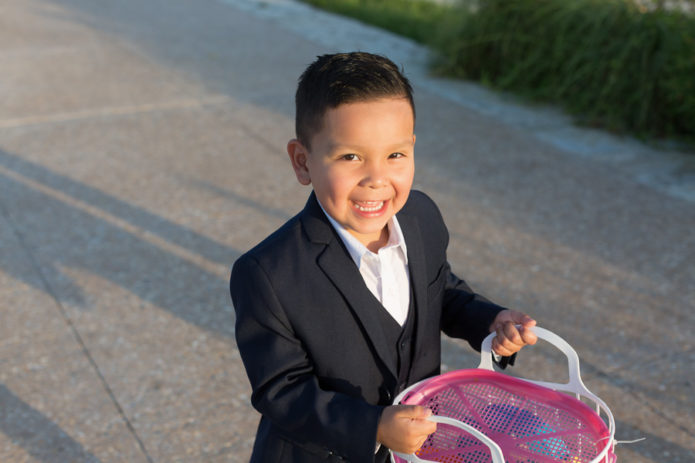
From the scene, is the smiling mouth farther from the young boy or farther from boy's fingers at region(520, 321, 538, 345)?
boy's fingers at region(520, 321, 538, 345)

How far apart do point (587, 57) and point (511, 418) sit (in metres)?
4.81

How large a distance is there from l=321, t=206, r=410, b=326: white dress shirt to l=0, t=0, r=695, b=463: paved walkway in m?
1.21

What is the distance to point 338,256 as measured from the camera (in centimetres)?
163

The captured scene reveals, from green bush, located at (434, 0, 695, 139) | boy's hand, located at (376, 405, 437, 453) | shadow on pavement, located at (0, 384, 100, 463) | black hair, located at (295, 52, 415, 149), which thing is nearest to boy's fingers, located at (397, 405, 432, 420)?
boy's hand, located at (376, 405, 437, 453)

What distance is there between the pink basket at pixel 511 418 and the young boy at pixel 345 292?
8 cm

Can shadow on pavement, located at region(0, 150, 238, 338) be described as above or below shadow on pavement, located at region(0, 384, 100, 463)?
above

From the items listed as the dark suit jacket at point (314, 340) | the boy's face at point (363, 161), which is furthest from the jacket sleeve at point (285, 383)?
the boy's face at point (363, 161)

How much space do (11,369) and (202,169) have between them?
2.20m

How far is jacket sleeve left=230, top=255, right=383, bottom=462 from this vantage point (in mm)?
1522

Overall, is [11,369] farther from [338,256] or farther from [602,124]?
[602,124]

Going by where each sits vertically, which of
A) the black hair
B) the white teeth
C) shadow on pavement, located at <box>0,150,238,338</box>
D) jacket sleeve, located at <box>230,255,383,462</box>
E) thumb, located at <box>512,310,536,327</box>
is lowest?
shadow on pavement, located at <box>0,150,238,338</box>

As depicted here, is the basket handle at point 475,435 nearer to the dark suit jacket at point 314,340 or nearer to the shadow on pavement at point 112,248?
the dark suit jacket at point 314,340

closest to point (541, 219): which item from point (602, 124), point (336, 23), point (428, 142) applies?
point (428, 142)

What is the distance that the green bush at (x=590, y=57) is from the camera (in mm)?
5504
